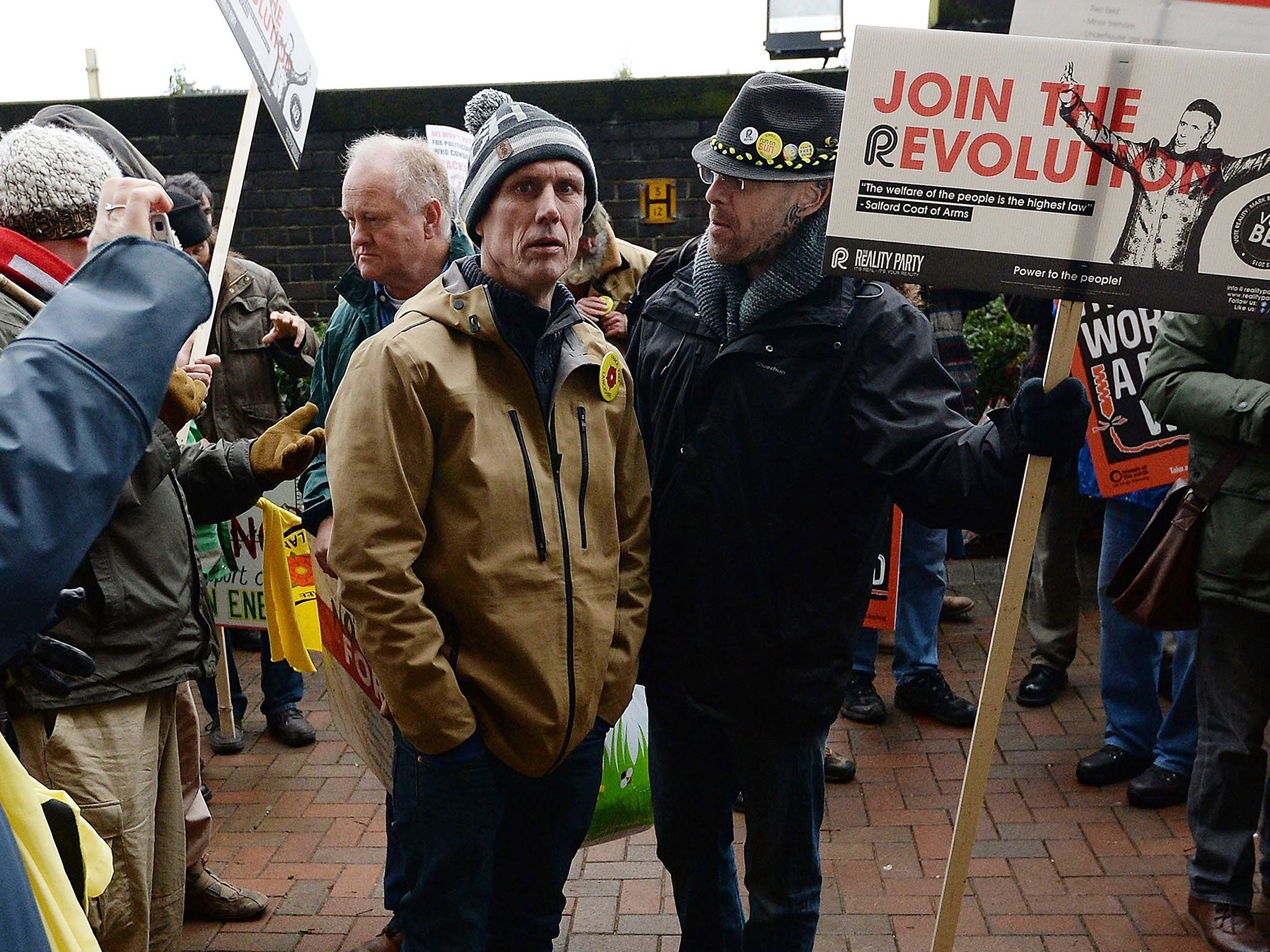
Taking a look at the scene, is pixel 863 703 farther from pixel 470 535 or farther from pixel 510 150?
pixel 510 150

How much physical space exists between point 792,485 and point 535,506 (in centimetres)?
58

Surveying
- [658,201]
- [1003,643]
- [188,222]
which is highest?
[188,222]

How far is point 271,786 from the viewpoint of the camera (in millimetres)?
4527

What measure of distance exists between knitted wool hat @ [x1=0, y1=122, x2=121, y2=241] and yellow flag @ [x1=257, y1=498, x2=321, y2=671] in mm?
1996

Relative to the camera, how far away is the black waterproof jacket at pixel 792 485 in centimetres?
249

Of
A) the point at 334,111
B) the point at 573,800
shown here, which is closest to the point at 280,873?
the point at 573,800

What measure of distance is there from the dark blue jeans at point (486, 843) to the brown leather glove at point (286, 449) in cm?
72

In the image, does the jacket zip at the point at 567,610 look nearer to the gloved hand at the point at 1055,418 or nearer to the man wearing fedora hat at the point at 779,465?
the man wearing fedora hat at the point at 779,465

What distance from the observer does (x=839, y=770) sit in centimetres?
436

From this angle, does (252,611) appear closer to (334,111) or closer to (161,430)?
(161,430)

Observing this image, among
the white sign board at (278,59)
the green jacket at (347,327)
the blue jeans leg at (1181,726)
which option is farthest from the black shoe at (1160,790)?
the white sign board at (278,59)

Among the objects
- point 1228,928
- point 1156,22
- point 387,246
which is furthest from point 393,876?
point 1156,22

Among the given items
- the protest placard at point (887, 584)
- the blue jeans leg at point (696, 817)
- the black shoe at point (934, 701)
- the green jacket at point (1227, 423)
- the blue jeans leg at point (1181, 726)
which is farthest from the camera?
the black shoe at point (934, 701)

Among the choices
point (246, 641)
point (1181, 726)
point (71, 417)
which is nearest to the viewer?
point (71, 417)
